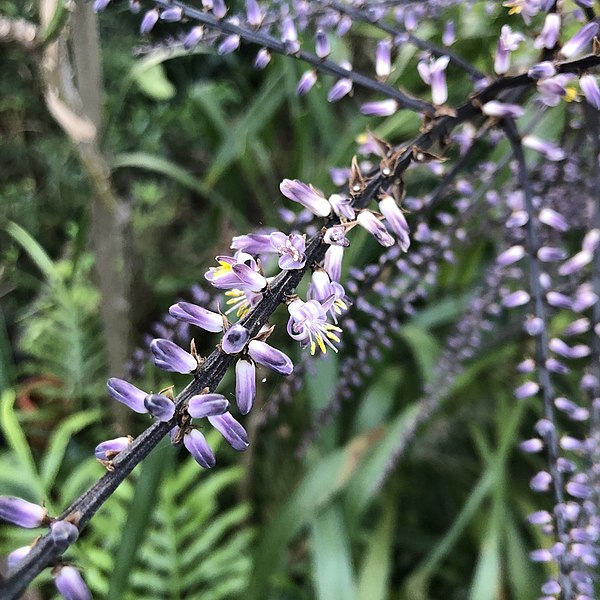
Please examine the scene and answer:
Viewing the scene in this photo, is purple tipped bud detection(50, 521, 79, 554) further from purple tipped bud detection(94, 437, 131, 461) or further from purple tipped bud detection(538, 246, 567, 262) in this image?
purple tipped bud detection(538, 246, 567, 262)

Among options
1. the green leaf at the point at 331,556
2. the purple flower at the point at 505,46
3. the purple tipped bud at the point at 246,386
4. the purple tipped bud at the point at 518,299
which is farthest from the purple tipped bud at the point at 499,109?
the green leaf at the point at 331,556

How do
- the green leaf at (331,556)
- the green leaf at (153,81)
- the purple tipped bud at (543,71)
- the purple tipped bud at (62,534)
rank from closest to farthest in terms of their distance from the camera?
the purple tipped bud at (62,534)
the purple tipped bud at (543,71)
the green leaf at (331,556)
the green leaf at (153,81)

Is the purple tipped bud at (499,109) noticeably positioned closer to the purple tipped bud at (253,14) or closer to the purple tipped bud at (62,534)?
the purple tipped bud at (253,14)

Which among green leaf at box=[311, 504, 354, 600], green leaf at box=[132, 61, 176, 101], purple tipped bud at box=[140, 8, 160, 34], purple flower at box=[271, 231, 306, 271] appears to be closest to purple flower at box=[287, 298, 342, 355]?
purple flower at box=[271, 231, 306, 271]

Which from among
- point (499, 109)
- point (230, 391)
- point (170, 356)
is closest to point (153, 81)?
point (230, 391)

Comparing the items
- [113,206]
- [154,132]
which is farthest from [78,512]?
[154,132]

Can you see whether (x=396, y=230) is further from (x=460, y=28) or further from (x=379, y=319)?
(x=460, y=28)

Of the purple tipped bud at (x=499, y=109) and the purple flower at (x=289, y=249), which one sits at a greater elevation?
the purple tipped bud at (x=499, y=109)
